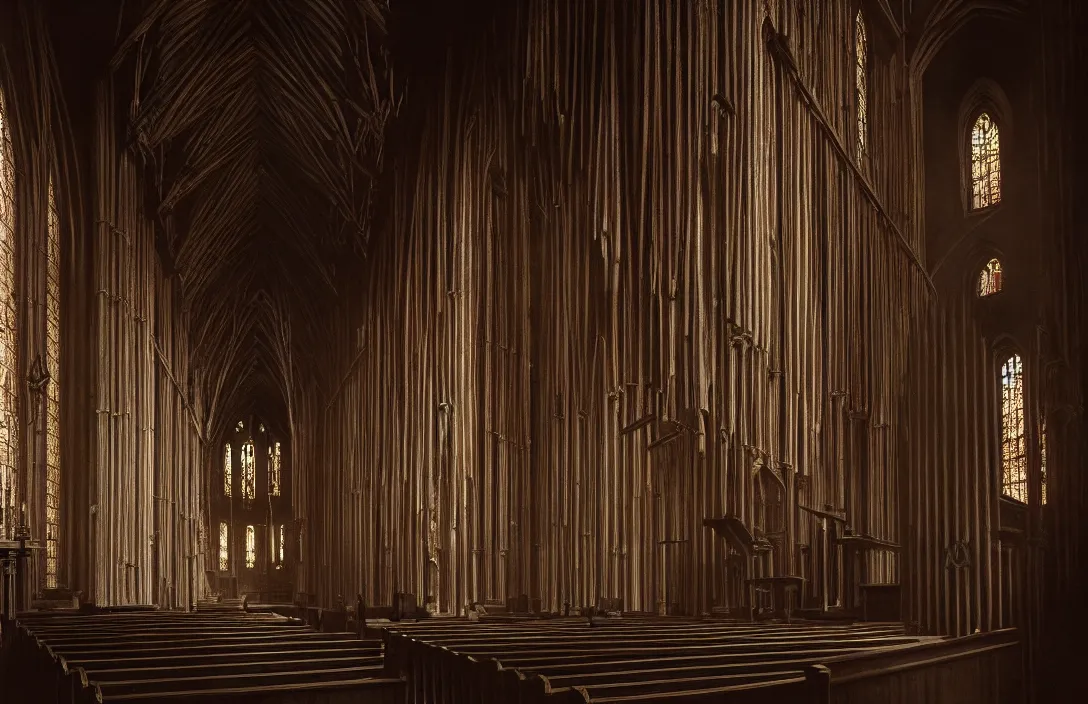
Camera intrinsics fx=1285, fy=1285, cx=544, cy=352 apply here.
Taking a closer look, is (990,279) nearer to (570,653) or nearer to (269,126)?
(570,653)

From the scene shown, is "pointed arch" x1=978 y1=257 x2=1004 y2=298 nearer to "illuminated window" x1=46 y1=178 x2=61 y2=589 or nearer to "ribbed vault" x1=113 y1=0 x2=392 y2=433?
"ribbed vault" x1=113 y1=0 x2=392 y2=433

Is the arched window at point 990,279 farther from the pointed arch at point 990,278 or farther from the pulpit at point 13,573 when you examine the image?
the pulpit at point 13,573

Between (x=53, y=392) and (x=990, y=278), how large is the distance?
15599mm

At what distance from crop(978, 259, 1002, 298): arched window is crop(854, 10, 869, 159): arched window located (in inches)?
124

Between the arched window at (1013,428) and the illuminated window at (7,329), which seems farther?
the arched window at (1013,428)

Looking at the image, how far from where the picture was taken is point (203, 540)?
48906mm

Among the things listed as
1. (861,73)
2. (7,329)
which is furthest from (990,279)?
(7,329)

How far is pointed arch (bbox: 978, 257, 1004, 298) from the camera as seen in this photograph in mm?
20781

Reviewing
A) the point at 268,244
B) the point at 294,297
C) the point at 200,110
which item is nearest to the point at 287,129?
the point at 200,110

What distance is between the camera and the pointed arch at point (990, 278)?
68.2ft

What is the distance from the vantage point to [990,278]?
21.2 m

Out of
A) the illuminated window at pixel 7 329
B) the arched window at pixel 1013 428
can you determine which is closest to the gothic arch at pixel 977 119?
the arched window at pixel 1013 428

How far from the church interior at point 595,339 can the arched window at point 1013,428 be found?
0.33 ft

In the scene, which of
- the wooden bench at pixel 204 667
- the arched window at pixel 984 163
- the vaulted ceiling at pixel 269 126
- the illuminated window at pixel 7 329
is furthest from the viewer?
the vaulted ceiling at pixel 269 126
